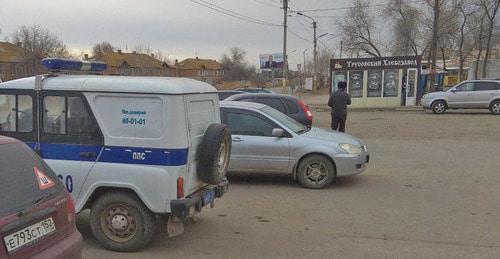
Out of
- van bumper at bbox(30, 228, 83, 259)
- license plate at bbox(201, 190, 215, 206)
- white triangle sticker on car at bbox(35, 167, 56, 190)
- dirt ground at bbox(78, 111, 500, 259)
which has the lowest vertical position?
dirt ground at bbox(78, 111, 500, 259)

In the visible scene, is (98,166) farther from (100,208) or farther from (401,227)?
(401,227)

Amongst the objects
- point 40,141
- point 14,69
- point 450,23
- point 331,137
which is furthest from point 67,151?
point 14,69

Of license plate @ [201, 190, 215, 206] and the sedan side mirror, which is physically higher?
the sedan side mirror

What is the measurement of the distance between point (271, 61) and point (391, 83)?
137 ft

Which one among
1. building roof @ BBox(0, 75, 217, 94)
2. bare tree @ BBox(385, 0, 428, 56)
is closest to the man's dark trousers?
building roof @ BBox(0, 75, 217, 94)

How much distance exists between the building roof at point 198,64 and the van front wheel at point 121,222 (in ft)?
439

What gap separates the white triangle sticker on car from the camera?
3250 mm

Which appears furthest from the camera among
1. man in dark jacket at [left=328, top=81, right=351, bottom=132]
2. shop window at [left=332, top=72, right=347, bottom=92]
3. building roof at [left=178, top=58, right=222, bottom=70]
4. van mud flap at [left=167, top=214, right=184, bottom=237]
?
building roof at [left=178, top=58, right=222, bottom=70]

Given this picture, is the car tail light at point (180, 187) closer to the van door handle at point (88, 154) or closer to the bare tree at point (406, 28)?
the van door handle at point (88, 154)

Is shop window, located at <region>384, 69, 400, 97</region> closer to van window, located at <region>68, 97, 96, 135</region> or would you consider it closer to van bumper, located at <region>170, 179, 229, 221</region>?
van bumper, located at <region>170, 179, 229, 221</region>

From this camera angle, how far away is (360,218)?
6359mm

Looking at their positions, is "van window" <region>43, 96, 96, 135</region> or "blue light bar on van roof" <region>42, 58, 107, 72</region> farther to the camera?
"blue light bar on van roof" <region>42, 58, 107, 72</region>

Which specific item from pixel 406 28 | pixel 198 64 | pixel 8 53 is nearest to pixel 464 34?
pixel 406 28

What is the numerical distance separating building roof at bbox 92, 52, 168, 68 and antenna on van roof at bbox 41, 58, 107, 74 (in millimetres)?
99487
